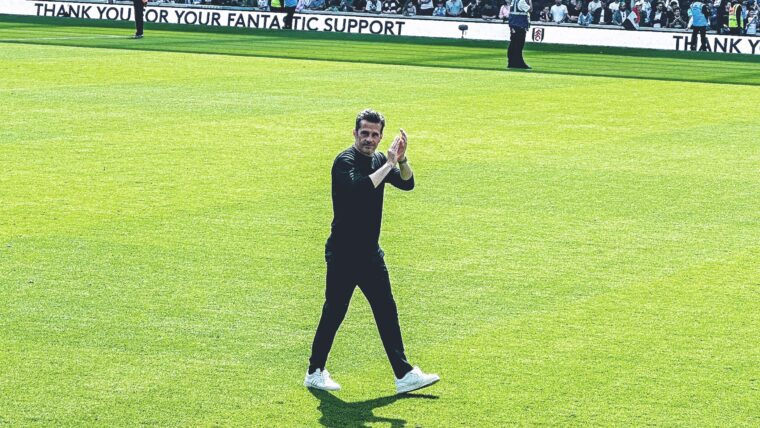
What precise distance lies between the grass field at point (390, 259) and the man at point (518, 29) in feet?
20.9

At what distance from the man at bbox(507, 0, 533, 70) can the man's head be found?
2324cm

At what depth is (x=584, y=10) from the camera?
1848 inches

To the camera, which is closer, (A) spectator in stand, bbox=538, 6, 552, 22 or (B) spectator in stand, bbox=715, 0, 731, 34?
(B) spectator in stand, bbox=715, 0, 731, 34

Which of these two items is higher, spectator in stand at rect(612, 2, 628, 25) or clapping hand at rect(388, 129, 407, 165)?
clapping hand at rect(388, 129, 407, 165)

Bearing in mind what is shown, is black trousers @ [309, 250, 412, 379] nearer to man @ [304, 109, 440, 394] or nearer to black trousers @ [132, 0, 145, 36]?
man @ [304, 109, 440, 394]

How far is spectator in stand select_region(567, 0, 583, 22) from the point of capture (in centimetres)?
4703

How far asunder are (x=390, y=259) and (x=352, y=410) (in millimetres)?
4022

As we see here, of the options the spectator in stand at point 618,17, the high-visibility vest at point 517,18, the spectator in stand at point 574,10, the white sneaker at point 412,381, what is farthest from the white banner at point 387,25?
the white sneaker at point 412,381

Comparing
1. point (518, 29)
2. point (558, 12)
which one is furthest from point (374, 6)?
point (518, 29)

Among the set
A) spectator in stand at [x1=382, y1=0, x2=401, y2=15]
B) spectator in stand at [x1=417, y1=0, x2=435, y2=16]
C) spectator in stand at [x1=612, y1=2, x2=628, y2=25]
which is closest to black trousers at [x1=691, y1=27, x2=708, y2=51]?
spectator in stand at [x1=612, y1=2, x2=628, y2=25]

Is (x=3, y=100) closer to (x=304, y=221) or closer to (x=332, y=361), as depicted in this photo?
(x=304, y=221)

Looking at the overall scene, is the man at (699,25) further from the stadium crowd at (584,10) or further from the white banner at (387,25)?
the stadium crowd at (584,10)

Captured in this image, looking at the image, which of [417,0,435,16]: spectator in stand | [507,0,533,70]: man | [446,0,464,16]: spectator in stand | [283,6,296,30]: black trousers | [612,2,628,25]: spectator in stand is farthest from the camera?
[417,0,435,16]: spectator in stand

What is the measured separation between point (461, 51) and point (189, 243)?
25981 mm
